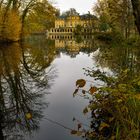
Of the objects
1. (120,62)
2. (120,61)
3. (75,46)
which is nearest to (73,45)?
(75,46)

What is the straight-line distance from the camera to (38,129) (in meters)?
8.94

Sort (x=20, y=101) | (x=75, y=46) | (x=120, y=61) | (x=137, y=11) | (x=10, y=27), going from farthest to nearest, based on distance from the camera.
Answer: (x=75, y=46) < (x=10, y=27) < (x=120, y=61) < (x=20, y=101) < (x=137, y=11)

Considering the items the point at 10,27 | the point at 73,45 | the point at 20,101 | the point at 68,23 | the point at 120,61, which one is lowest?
the point at 73,45

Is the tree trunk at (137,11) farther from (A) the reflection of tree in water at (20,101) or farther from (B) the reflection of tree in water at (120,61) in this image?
(B) the reflection of tree in water at (120,61)

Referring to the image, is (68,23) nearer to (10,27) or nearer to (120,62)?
(10,27)

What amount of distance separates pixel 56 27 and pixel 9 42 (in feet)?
296

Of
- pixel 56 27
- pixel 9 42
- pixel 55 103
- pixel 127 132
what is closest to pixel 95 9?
pixel 9 42

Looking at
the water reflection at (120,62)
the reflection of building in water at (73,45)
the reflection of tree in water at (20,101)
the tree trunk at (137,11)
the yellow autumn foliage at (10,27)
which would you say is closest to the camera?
the tree trunk at (137,11)

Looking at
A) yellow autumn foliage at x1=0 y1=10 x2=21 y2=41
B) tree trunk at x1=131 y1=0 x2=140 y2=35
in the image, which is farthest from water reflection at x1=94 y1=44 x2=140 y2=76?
yellow autumn foliage at x1=0 y1=10 x2=21 y2=41

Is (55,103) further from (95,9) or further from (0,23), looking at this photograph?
(95,9)

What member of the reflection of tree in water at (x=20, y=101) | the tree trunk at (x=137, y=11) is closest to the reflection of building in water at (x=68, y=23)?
the reflection of tree in water at (x=20, y=101)

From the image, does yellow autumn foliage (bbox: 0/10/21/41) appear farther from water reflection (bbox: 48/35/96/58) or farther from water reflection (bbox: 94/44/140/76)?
water reflection (bbox: 94/44/140/76)

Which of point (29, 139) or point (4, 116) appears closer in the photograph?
point (29, 139)

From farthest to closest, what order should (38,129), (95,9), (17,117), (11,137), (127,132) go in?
(95,9)
(17,117)
(38,129)
(11,137)
(127,132)
